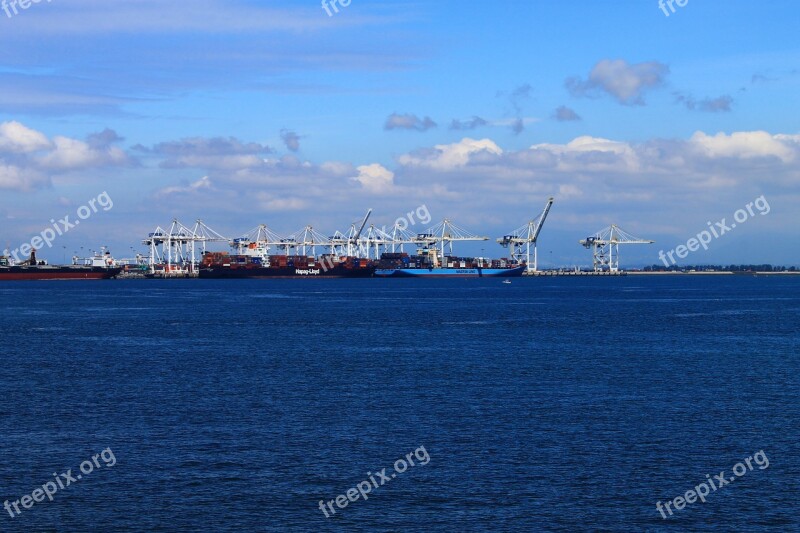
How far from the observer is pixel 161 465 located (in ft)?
98.6

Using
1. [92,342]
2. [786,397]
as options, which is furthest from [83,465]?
[92,342]

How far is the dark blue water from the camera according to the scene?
25.8m

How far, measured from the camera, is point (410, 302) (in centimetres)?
13900

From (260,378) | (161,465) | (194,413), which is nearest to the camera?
(161,465)

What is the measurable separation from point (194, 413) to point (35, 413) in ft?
22.0

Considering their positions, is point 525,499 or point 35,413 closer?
point 525,499

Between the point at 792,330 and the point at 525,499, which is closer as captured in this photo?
the point at 525,499

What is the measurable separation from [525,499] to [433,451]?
5964 mm

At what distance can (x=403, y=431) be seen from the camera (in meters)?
35.4

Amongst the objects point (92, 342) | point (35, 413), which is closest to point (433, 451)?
point (35, 413)

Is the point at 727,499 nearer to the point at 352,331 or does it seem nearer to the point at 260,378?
the point at 260,378

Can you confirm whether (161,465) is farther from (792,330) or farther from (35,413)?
(792,330)

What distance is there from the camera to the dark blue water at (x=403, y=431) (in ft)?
84.7

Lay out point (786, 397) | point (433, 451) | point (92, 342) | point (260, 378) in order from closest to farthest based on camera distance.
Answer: point (433, 451), point (786, 397), point (260, 378), point (92, 342)
